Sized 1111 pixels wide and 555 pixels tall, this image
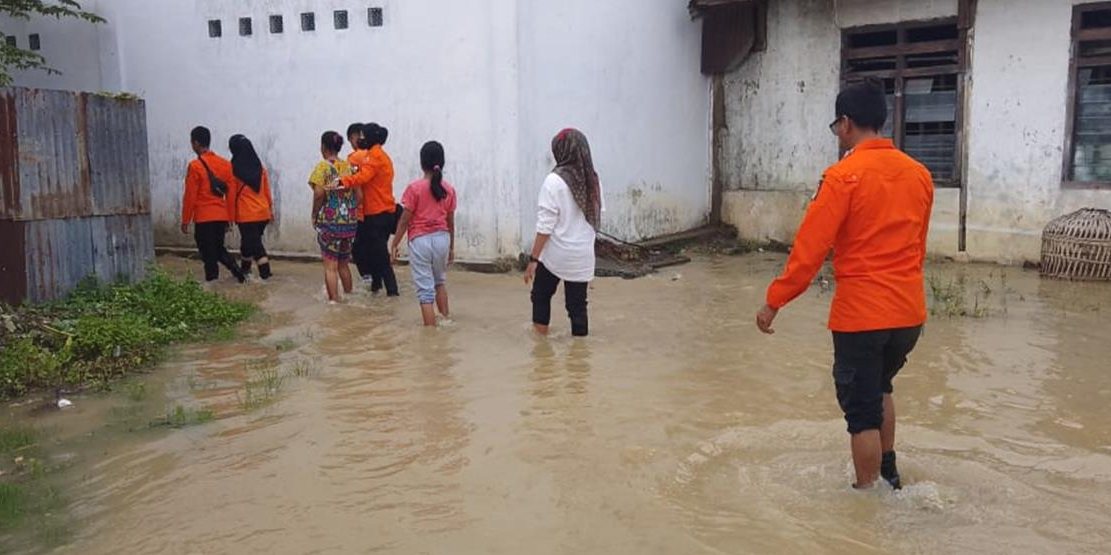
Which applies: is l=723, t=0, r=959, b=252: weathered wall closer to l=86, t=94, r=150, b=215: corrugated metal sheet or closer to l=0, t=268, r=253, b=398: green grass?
l=0, t=268, r=253, b=398: green grass

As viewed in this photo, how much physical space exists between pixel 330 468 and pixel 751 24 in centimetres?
993

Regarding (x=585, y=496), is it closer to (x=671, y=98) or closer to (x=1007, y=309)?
(x=1007, y=309)

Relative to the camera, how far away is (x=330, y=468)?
4398 millimetres

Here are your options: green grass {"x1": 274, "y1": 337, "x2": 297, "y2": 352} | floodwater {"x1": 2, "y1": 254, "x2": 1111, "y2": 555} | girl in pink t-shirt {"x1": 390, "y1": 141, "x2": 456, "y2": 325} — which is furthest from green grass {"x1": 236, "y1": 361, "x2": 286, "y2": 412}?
girl in pink t-shirt {"x1": 390, "y1": 141, "x2": 456, "y2": 325}

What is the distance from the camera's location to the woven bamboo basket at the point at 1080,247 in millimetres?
9359

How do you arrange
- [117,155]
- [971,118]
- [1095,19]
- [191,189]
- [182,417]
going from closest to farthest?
1. [182,417]
2. [117,155]
3. [191,189]
4. [1095,19]
5. [971,118]

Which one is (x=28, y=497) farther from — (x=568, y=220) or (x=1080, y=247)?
(x=1080, y=247)

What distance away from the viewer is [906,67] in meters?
11.5

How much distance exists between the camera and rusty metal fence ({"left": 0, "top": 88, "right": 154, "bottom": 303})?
272 inches

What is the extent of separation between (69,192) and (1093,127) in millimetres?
10548

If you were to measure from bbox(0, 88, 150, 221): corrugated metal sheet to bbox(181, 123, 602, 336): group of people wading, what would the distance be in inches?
46.7

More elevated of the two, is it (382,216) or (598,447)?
(382,216)

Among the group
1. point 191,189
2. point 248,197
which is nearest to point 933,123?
point 248,197

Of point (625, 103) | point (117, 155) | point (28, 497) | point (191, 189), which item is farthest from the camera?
point (625, 103)
